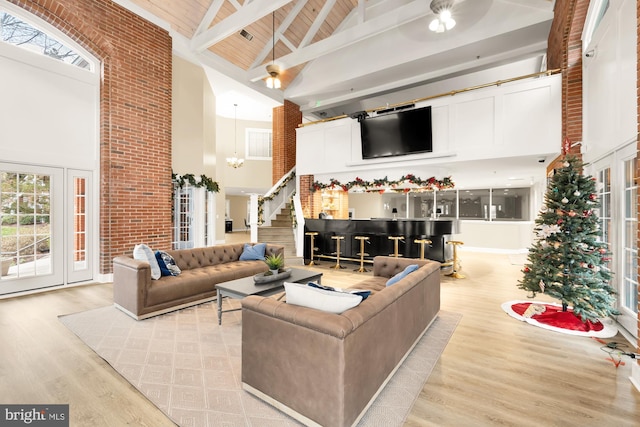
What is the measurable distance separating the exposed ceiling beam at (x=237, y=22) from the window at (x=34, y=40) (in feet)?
8.22

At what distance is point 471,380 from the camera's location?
2486 millimetres

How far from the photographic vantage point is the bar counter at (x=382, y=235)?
669 centimetres

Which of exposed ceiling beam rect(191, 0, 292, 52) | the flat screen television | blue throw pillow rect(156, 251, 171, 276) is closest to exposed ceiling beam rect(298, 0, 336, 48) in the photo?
exposed ceiling beam rect(191, 0, 292, 52)

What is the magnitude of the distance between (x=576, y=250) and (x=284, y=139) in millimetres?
8167

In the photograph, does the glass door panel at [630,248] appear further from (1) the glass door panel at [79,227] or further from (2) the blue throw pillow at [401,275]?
(1) the glass door panel at [79,227]

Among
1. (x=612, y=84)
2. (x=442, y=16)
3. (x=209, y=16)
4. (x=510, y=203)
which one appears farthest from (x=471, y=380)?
(x=510, y=203)

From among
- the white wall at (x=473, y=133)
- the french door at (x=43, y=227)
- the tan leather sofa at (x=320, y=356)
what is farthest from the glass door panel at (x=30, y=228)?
the white wall at (x=473, y=133)

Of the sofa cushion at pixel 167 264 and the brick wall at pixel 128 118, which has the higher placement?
the brick wall at pixel 128 118

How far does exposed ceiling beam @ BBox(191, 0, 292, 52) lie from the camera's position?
5.86 meters

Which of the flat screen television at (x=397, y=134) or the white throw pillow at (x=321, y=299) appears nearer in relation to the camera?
the white throw pillow at (x=321, y=299)

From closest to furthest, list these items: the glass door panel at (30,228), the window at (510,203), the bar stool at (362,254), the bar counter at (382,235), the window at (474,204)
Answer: the glass door panel at (30,228), the bar counter at (382,235), the bar stool at (362,254), the window at (510,203), the window at (474,204)

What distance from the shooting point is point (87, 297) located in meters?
4.74

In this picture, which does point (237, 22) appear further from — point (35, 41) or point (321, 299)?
point (321, 299)

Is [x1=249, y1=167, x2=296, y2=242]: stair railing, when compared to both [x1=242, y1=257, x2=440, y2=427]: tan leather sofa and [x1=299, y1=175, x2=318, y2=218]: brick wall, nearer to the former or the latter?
[x1=299, y1=175, x2=318, y2=218]: brick wall
